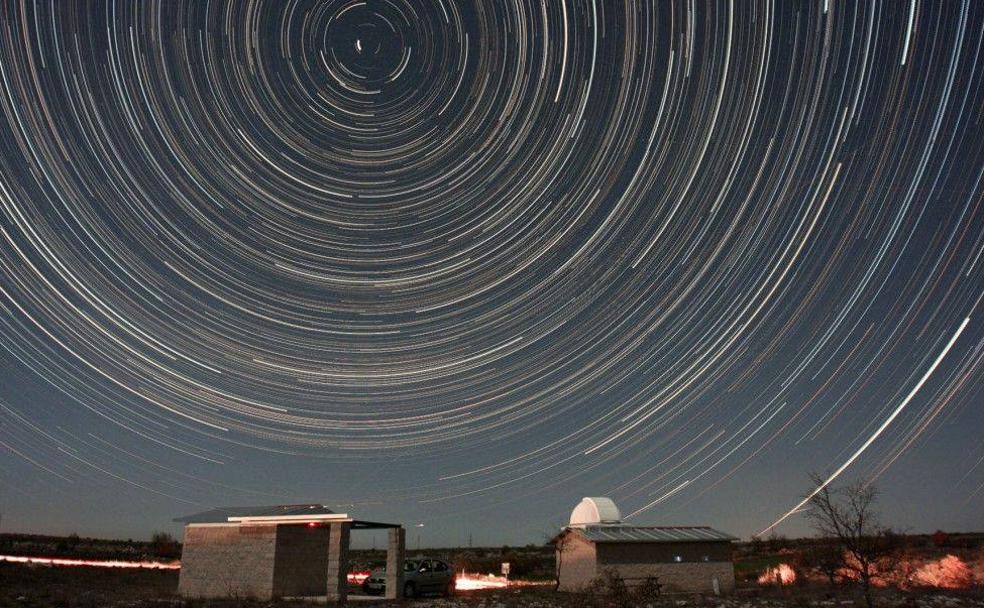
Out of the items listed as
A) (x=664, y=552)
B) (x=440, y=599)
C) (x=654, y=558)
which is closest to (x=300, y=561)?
(x=440, y=599)

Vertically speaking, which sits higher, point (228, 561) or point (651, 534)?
point (651, 534)

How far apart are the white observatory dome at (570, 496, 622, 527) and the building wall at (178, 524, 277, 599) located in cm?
2062

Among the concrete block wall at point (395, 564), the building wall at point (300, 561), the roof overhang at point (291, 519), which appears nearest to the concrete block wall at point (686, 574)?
the concrete block wall at point (395, 564)

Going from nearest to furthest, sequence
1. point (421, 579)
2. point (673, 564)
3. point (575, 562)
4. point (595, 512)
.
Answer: point (421, 579)
point (673, 564)
point (575, 562)
point (595, 512)

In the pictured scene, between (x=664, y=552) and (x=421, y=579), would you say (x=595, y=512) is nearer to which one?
(x=664, y=552)

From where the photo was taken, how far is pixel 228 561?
2575 centimetres

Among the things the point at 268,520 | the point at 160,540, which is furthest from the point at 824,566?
the point at 160,540

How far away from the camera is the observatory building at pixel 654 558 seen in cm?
3058

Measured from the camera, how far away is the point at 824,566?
109 ft

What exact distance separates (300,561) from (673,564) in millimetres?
16024

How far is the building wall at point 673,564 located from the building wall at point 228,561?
1373 centimetres

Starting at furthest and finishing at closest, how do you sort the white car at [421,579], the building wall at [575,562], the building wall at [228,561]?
the building wall at [575,562] < the white car at [421,579] < the building wall at [228,561]

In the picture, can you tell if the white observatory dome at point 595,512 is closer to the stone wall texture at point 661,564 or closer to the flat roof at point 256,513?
the stone wall texture at point 661,564

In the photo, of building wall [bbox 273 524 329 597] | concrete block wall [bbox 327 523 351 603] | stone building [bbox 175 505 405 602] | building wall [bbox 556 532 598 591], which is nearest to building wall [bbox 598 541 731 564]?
building wall [bbox 556 532 598 591]
